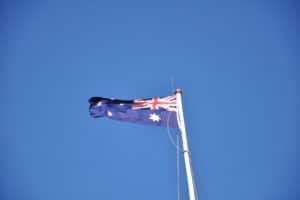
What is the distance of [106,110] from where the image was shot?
27.7 ft

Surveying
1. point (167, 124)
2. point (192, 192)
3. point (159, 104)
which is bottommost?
point (192, 192)

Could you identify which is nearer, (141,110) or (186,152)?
(186,152)

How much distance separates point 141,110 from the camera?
8195 mm

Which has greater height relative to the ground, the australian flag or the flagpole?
the australian flag

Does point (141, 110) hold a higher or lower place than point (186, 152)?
higher

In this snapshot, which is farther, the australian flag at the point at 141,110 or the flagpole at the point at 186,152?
the australian flag at the point at 141,110

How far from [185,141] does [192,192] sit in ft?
3.73

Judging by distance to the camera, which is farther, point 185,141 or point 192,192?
point 185,141

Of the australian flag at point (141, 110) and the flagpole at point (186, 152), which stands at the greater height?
the australian flag at point (141, 110)

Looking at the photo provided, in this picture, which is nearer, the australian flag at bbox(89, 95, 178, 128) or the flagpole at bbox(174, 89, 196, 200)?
the flagpole at bbox(174, 89, 196, 200)

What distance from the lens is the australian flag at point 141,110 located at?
7.95 m

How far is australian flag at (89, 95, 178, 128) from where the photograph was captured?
795 cm

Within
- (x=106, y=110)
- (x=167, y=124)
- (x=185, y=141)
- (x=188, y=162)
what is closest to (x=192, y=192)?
(x=188, y=162)

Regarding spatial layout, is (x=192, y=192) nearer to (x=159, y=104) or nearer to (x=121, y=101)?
(x=159, y=104)
